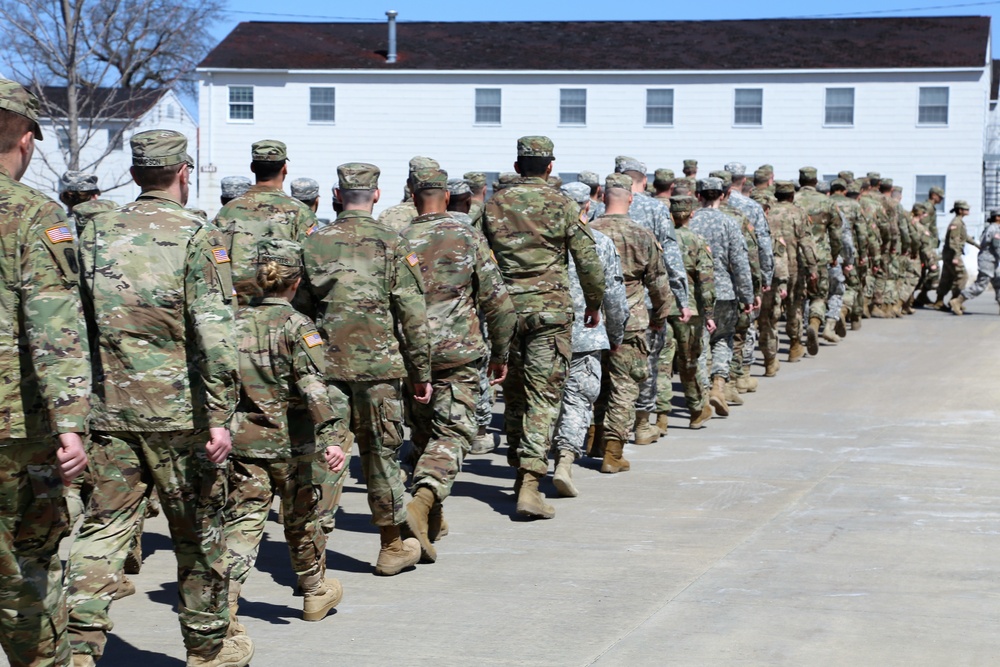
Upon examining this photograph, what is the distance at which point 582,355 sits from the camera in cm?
1043

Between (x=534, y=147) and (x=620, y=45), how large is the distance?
33.5 meters

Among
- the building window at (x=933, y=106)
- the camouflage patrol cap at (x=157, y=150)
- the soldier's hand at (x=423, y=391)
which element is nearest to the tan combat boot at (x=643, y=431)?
the soldier's hand at (x=423, y=391)

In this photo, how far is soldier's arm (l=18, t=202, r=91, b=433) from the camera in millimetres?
4652

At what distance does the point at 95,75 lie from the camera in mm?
35062

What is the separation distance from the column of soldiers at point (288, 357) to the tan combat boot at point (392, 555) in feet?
0.04

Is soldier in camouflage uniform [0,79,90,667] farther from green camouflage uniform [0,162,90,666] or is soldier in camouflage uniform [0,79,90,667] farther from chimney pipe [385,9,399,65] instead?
chimney pipe [385,9,399,65]

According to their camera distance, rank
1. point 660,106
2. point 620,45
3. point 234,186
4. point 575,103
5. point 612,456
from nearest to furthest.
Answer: point 612,456 → point 234,186 → point 660,106 → point 575,103 → point 620,45

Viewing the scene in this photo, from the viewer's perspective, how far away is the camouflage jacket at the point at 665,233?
12.3m

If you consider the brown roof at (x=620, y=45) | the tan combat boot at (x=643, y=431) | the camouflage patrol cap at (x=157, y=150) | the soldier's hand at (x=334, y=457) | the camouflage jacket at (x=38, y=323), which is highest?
the brown roof at (x=620, y=45)

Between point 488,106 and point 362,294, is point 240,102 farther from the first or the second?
point 362,294

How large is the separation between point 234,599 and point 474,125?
35.7 meters

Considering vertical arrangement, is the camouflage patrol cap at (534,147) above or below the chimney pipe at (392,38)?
below

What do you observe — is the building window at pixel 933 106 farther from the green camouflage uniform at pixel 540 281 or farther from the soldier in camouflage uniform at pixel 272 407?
the soldier in camouflage uniform at pixel 272 407

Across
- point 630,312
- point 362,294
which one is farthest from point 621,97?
point 362,294
